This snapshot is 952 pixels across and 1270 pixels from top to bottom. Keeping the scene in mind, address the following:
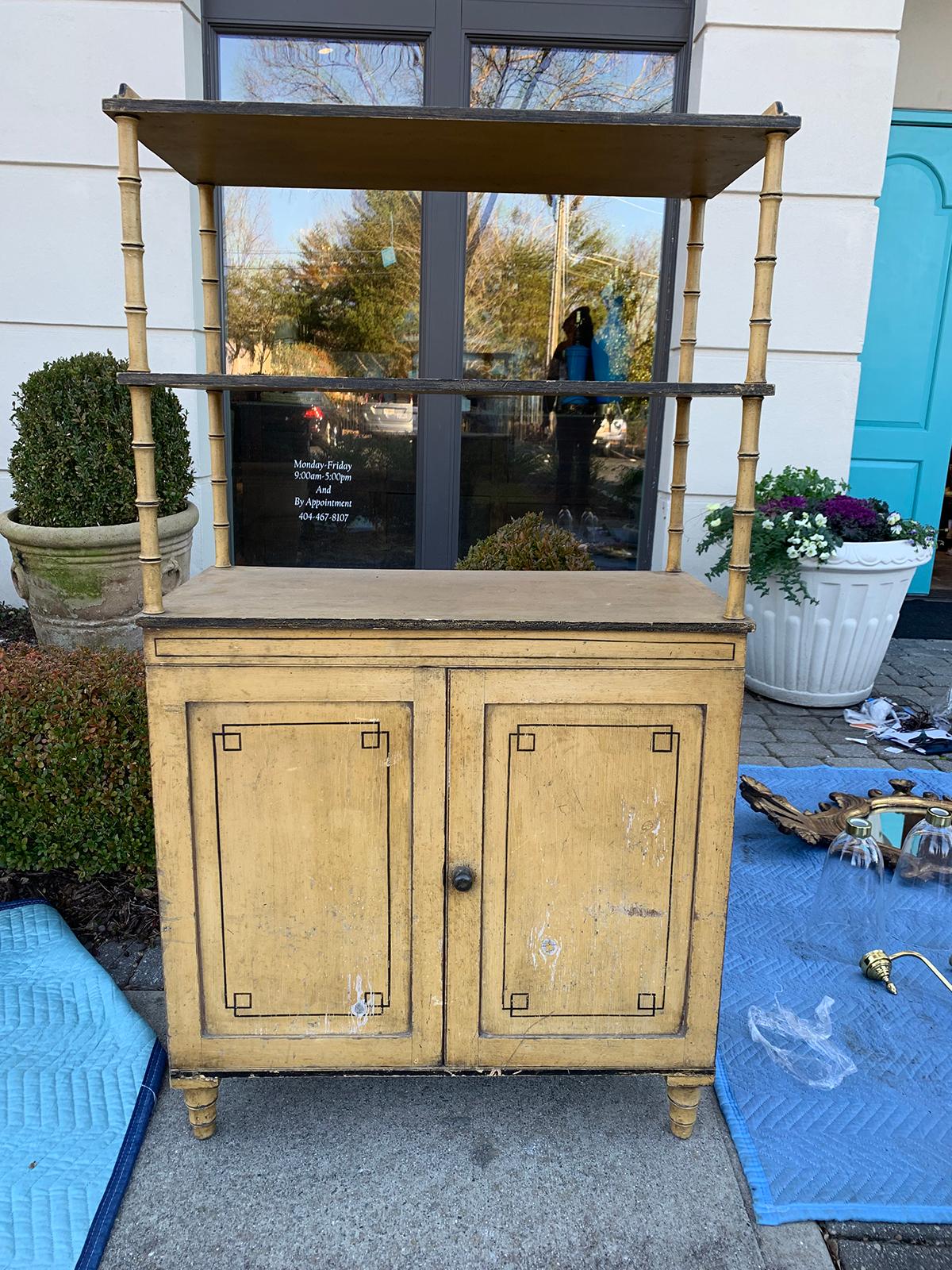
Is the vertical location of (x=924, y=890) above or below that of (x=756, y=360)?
below

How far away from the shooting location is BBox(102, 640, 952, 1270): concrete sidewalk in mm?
1868

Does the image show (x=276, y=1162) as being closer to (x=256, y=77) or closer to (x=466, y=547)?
(x=466, y=547)

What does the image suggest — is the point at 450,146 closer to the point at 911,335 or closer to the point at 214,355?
the point at 214,355

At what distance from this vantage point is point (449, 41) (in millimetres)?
5188

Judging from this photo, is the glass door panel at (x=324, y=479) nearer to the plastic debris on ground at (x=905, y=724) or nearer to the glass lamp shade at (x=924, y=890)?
the plastic debris on ground at (x=905, y=724)

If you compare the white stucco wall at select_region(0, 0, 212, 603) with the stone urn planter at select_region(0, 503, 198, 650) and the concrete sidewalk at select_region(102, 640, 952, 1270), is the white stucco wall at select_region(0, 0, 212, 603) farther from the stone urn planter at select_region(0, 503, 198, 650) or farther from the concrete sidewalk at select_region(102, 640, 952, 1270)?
the concrete sidewalk at select_region(102, 640, 952, 1270)

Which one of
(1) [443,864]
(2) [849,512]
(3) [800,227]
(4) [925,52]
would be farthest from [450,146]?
(4) [925,52]

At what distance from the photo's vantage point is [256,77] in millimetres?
5293

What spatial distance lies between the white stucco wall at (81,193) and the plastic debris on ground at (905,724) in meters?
4.05

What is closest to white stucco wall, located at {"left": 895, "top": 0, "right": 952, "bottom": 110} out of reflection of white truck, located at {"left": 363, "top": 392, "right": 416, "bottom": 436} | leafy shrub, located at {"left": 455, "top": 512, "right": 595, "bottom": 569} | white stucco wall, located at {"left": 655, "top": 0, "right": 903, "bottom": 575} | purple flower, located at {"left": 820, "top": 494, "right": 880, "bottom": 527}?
white stucco wall, located at {"left": 655, "top": 0, "right": 903, "bottom": 575}

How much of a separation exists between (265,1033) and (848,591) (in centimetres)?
378

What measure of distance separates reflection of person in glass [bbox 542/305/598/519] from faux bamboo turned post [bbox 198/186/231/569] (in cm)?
341

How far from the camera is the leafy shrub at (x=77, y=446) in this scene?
3611mm

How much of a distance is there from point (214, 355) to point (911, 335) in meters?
5.31
